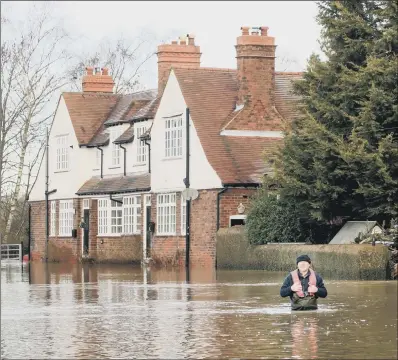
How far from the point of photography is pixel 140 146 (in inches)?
2066

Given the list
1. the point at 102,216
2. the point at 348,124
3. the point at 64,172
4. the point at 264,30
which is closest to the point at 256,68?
the point at 264,30

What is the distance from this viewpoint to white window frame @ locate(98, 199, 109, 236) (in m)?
55.4

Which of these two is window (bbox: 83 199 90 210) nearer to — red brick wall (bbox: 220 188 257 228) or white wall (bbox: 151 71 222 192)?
white wall (bbox: 151 71 222 192)

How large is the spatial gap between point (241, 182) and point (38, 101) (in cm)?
2763

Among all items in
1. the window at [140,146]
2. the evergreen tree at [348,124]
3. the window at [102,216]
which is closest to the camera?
the evergreen tree at [348,124]

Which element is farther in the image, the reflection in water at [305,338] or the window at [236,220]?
the window at [236,220]

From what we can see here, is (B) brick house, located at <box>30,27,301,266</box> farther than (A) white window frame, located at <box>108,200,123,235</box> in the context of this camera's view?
No

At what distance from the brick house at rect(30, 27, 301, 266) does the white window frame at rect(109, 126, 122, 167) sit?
6cm

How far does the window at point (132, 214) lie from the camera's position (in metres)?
52.0

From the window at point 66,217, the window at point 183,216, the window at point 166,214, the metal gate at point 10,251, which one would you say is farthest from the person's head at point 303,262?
the metal gate at point 10,251

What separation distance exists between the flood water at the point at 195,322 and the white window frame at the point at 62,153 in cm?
2834

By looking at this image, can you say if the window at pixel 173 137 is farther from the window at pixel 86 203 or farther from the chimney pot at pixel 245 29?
the window at pixel 86 203

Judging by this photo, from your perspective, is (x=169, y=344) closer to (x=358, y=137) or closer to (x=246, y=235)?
(x=358, y=137)

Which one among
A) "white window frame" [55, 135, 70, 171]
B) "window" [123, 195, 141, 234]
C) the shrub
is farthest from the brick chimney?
the shrub
